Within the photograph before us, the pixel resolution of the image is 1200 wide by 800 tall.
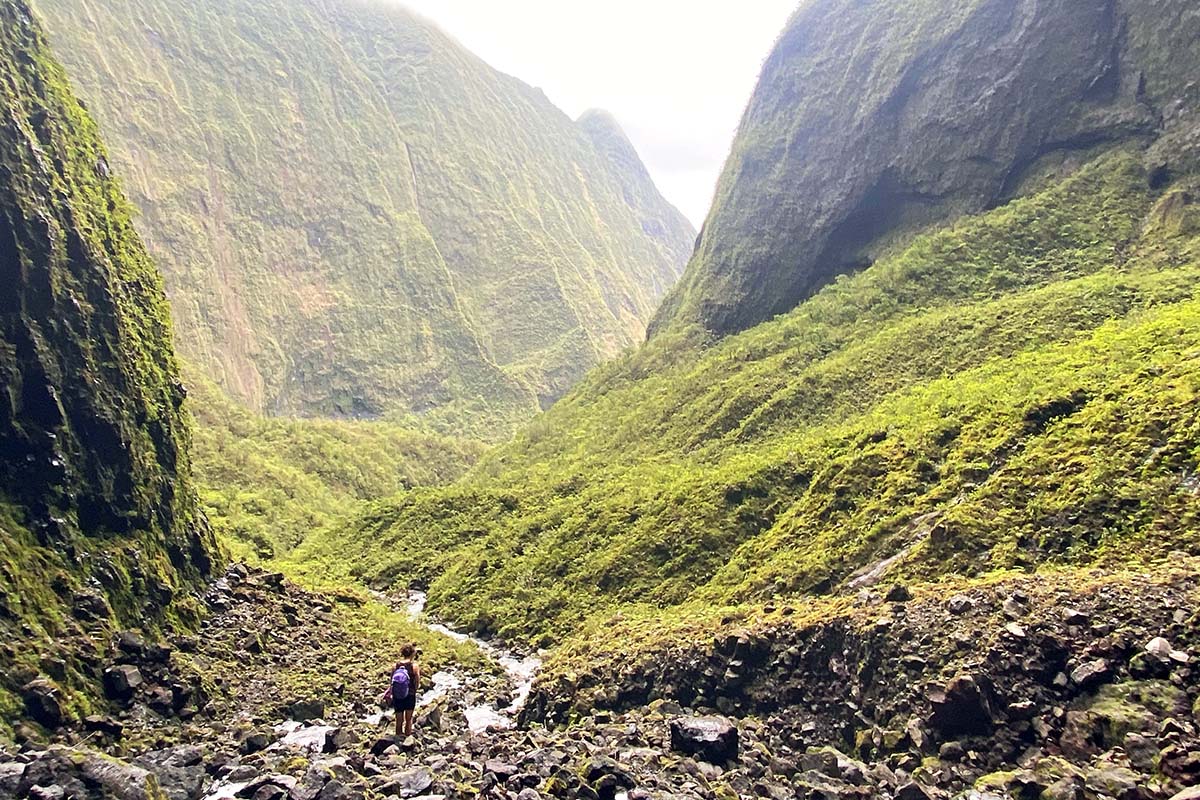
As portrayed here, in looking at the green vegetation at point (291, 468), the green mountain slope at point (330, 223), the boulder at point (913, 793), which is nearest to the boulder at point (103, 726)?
the boulder at point (913, 793)

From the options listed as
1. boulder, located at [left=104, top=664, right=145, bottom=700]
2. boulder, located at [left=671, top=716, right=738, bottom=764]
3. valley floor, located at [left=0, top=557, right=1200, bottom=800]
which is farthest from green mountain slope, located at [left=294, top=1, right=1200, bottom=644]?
boulder, located at [left=104, top=664, right=145, bottom=700]

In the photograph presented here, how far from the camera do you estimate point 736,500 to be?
2755cm

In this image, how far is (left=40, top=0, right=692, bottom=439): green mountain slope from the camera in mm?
119812

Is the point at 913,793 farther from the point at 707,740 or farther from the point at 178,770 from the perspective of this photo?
the point at 178,770

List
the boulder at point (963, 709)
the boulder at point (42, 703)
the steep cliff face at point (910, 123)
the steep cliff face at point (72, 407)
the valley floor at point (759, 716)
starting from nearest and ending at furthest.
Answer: the valley floor at point (759, 716), the boulder at point (963, 709), the boulder at point (42, 703), the steep cliff face at point (72, 407), the steep cliff face at point (910, 123)

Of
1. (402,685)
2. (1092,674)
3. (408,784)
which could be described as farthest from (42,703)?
(1092,674)

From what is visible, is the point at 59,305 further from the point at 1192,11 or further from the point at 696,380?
the point at 1192,11

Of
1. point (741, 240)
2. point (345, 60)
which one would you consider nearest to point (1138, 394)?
point (741, 240)

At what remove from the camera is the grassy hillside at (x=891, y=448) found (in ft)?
55.3

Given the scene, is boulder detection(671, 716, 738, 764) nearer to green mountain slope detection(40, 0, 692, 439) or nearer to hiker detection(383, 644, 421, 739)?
hiker detection(383, 644, 421, 739)

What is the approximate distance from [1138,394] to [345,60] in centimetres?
18572

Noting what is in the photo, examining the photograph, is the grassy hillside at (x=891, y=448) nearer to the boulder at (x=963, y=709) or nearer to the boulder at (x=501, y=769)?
the boulder at (x=963, y=709)

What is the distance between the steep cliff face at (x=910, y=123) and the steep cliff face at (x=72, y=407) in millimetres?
43160

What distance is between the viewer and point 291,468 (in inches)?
2908
